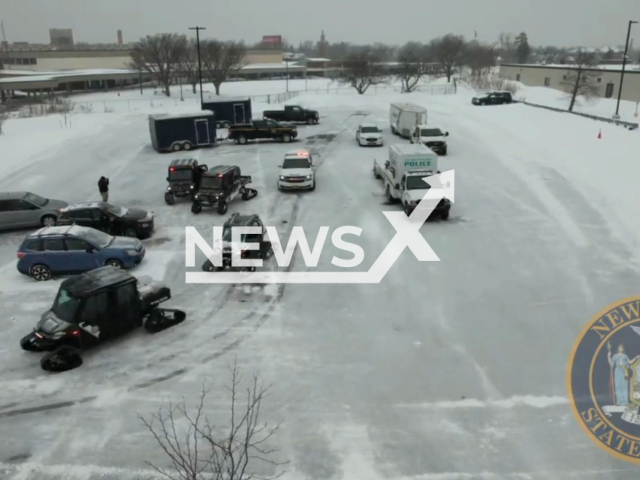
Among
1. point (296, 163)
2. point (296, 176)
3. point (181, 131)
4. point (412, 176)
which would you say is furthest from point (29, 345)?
point (181, 131)

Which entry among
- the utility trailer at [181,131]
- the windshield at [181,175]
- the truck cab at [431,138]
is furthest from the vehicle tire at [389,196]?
the utility trailer at [181,131]

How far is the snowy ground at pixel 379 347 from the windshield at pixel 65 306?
1104 mm

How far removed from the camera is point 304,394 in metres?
10.4

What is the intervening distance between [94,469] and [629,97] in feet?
206

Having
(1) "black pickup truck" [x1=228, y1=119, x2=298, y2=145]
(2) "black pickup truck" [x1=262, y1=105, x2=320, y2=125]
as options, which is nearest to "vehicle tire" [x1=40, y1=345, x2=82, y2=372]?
(1) "black pickup truck" [x1=228, y1=119, x2=298, y2=145]

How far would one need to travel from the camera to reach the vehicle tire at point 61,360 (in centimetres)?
1110

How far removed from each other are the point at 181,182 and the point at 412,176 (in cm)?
987

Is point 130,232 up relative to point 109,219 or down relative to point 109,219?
down

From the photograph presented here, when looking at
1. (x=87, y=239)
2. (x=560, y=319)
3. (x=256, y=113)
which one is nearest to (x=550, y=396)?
(x=560, y=319)

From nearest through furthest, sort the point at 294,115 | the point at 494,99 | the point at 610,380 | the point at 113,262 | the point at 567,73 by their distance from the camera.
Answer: the point at 610,380
the point at 113,262
the point at 294,115
the point at 494,99
the point at 567,73

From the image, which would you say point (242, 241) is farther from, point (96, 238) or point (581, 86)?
point (581, 86)

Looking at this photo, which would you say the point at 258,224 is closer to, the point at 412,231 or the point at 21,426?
the point at 412,231

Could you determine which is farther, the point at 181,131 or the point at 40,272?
the point at 181,131

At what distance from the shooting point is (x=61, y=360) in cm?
1111
